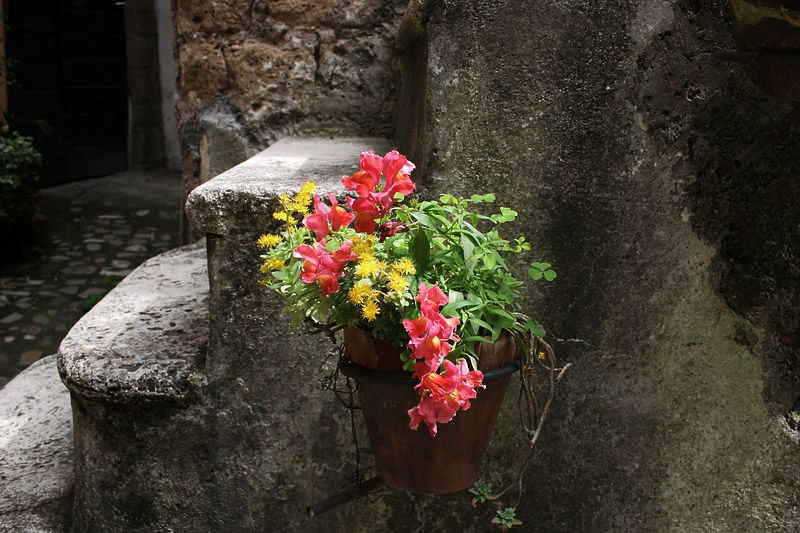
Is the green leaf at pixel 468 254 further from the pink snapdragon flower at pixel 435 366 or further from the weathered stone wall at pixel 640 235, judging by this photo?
the weathered stone wall at pixel 640 235

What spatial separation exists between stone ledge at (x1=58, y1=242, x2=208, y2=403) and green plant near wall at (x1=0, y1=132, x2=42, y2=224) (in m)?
2.99

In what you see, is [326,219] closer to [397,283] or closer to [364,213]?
[364,213]

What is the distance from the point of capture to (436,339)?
111cm

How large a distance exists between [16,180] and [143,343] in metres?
3.56

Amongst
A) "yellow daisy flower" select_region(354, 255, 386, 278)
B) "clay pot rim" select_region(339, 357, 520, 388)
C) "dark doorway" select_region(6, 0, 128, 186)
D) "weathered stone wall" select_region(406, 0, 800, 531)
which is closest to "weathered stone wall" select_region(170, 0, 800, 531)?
"weathered stone wall" select_region(406, 0, 800, 531)

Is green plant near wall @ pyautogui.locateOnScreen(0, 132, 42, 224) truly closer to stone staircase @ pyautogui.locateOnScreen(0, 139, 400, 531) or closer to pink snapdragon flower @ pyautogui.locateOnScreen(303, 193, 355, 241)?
stone staircase @ pyautogui.locateOnScreen(0, 139, 400, 531)

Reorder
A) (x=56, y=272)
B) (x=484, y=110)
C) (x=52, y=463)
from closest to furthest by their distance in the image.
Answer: (x=484, y=110)
(x=52, y=463)
(x=56, y=272)

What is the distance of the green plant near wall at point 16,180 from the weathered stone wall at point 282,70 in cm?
283

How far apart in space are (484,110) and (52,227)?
488 centimetres

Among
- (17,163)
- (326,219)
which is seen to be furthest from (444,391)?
(17,163)

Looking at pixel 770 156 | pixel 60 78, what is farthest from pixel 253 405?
pixel 60 78

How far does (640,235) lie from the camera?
161 centimetres

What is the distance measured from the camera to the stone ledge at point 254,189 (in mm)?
1583

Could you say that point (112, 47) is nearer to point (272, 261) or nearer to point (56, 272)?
point (56, 272)
